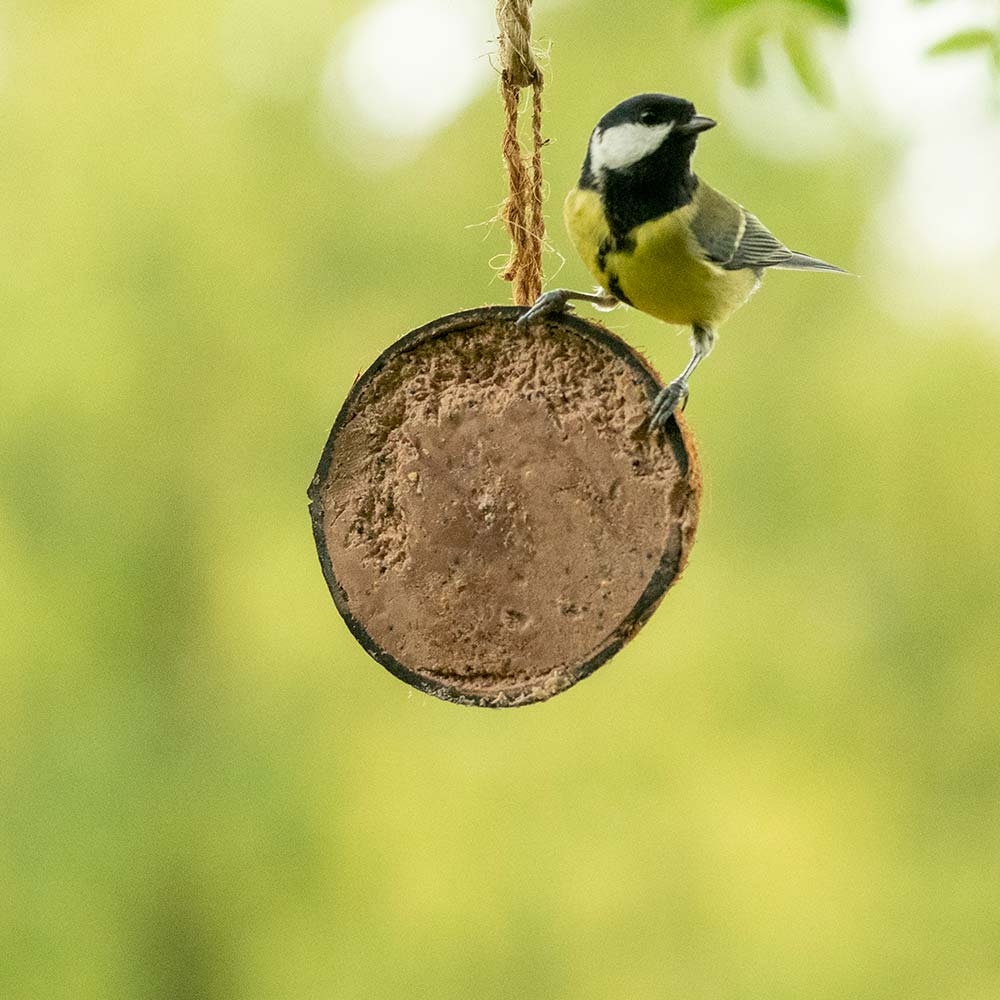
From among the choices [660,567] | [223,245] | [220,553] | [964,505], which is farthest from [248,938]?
[660,567]

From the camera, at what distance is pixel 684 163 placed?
4.12ft

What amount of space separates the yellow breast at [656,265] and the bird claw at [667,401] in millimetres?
200

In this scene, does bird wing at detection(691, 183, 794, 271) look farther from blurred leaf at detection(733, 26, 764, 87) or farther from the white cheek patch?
blurred leaf at detection(733, 26, 764, 87)

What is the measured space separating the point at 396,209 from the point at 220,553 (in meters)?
1.28

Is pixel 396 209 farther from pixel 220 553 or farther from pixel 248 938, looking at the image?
pixel 248 938

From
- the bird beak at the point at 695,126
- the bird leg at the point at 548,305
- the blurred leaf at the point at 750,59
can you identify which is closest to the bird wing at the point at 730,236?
the bird beak at the point at 695,126

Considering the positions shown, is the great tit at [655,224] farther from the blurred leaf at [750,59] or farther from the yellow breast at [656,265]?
the blurred leaf at [750,59]

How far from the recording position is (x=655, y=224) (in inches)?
49.1

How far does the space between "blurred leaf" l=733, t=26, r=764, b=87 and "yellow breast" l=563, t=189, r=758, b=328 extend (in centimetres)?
34

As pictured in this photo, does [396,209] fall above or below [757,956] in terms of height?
above

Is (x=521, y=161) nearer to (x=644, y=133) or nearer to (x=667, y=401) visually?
(x=644, y=133)

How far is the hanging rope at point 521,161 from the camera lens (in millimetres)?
1144

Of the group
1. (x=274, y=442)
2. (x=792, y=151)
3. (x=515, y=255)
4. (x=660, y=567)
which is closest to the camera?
(x=660, y=567)

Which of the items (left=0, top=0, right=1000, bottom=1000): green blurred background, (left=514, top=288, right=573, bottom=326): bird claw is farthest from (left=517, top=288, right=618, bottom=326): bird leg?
(left=0, top=0, right=1000, bottom=1000): green blurred background
